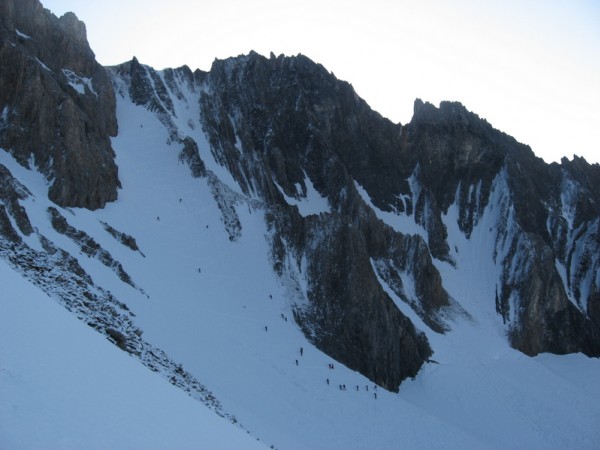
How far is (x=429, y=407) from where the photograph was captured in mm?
52688

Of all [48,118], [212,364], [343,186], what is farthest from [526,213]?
[48,118]

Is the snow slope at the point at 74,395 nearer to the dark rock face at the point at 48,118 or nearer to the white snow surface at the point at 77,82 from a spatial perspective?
the dark rock face at the point at 48,118

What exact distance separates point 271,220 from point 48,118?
2604cm

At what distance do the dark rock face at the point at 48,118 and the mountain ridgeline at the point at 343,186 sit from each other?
0.45 feet

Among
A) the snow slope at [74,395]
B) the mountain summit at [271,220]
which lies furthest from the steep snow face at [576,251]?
the snow slope at [74,395]

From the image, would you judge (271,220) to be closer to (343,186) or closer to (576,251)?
(343,186)

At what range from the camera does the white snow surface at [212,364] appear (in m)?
9.91

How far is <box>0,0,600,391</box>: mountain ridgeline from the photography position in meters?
51.7

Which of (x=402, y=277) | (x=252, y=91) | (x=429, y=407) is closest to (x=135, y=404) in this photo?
(x=429, y=407)

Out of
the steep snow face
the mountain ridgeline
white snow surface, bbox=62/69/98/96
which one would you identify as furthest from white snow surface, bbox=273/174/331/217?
the steep snow face

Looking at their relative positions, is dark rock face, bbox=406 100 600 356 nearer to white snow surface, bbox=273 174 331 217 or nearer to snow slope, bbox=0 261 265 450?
white snow surface, bbox=273 174 331 217

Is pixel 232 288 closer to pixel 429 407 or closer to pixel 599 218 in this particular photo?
pixel 429 407

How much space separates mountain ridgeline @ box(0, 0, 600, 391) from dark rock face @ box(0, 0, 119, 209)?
0.14 meters

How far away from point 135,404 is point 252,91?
259 feet
